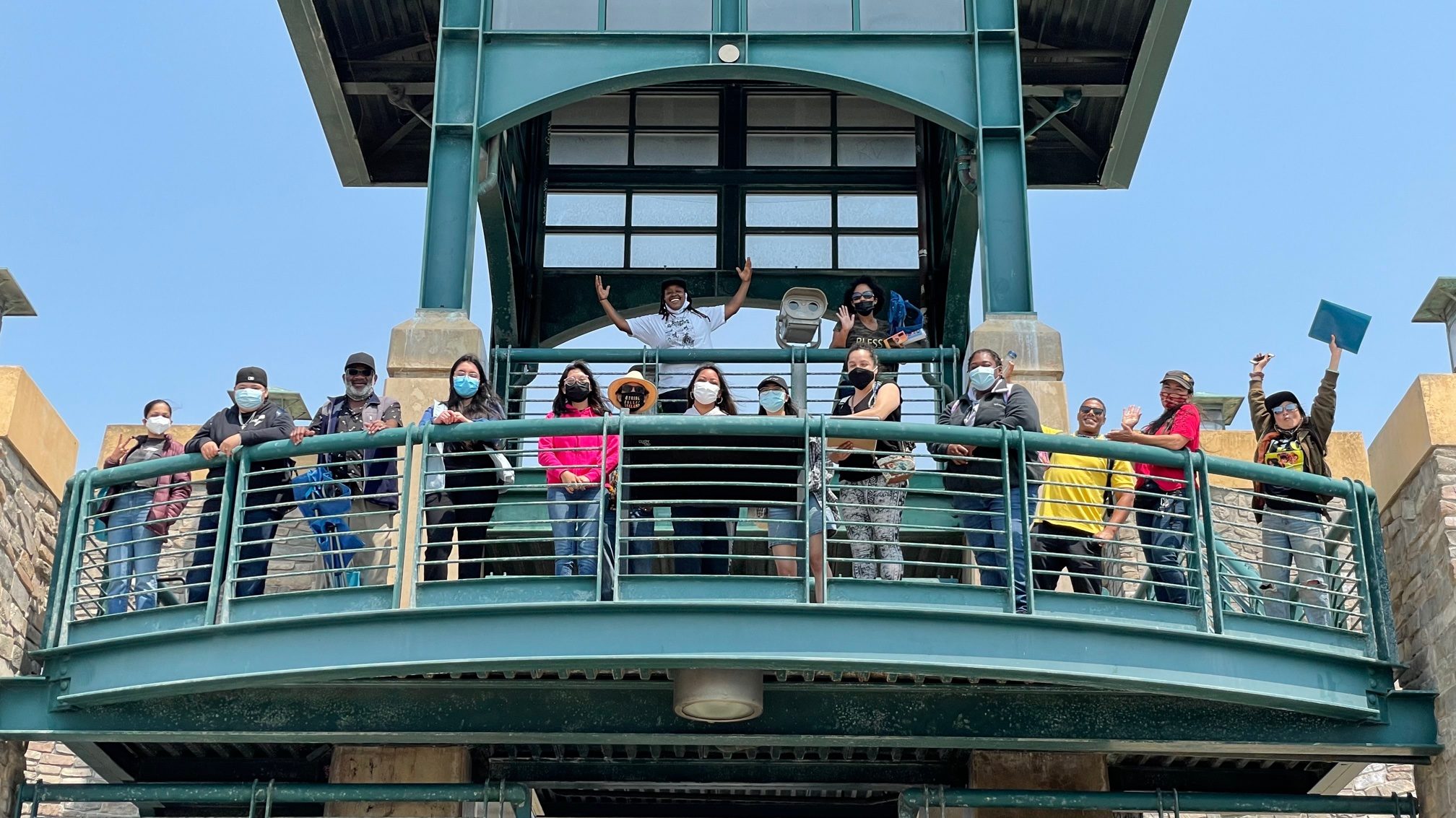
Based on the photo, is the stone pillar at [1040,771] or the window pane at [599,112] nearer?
the stone pillar at [1040,771]

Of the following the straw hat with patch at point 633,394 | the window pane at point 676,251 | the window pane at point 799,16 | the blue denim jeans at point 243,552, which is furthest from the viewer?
the window pane at point 676,251

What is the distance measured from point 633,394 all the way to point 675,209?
6.18 m

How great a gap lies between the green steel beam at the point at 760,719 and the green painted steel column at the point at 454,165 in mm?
3493

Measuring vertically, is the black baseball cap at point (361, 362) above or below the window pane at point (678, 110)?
below

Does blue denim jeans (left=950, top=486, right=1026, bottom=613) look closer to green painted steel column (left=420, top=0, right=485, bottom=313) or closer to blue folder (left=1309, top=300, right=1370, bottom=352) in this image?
blue folder (left=1309, top=300, right=1370, bottom=352)

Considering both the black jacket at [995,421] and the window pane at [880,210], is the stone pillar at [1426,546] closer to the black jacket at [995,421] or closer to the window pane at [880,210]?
the black jacket at [995,421]

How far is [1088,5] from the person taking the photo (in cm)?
1809

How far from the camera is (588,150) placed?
1833 cm

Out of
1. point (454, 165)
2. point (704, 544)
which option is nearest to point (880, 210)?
point (454, 165)

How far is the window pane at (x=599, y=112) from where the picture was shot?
18422 mm

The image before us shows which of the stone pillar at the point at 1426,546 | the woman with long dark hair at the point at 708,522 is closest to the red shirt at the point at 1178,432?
the stone pillar at the point at 1426,546

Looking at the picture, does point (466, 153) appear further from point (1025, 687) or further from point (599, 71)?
point (1025, 687)

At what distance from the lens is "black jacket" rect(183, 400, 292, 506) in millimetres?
11711

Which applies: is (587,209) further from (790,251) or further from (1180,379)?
(1180,379)
